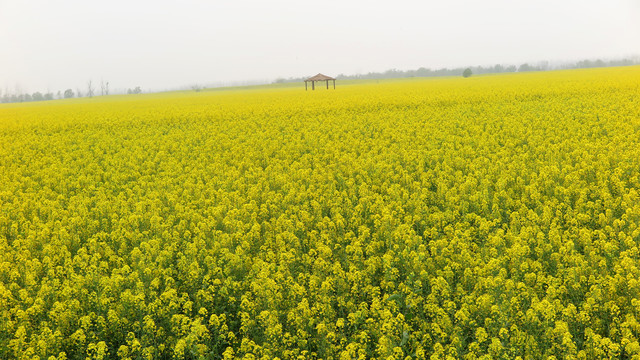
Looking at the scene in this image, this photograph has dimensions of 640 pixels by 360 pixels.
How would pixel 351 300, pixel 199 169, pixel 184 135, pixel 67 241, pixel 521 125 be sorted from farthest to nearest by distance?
pixel 184 135, pixel 521 125, pixel 199 169, pixel 67 241, pixel 351 300

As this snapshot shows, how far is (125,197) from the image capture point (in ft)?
40.0

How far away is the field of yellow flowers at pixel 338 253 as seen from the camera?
5941 millimetres

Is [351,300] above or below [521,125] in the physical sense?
below

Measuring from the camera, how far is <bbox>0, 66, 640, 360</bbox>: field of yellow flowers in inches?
234

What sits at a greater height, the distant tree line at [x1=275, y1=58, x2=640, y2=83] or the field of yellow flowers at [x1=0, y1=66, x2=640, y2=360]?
the distant tree line at [x1=275, y1=58, x2=640, y2=83]

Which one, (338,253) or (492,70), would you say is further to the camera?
(492,70)

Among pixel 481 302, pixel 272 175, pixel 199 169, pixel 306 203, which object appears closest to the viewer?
pixel 481 302

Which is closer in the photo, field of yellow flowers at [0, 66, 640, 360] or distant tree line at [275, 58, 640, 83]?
field of yellow flowers at [0, 66, 640, 360]

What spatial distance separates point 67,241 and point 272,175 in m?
5.65

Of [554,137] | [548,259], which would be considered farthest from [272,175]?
[554,137]

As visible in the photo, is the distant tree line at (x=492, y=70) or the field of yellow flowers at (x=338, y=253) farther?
the distant tree line at (x=492, y=70)

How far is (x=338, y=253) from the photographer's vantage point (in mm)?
8188

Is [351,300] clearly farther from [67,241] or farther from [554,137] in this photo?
[554,137]

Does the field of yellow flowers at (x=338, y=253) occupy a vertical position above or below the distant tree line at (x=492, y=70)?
below
